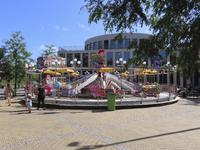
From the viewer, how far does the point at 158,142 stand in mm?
4391

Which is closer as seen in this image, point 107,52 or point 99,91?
point 99,91

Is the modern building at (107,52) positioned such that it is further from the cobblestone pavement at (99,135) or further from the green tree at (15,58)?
the cobblestone pavement at (99,135)

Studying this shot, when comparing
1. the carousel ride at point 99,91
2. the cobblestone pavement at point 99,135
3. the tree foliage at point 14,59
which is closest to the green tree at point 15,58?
the tree foliage at point 14,59

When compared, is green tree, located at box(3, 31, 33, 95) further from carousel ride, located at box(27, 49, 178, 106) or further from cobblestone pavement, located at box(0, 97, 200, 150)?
cobblestone pavement, located at box(0, 97, 200, 150)

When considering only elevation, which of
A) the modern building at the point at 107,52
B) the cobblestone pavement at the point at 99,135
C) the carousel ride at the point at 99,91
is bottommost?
the cobblestone pavement at the point at 99,135

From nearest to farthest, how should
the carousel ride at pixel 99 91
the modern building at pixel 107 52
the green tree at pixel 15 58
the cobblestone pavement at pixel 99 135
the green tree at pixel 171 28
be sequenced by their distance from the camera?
the green tree at pixel 171 28
the cobblestone pavement at pixel 99 135
the carousel ride at pixel 99 91
the green tree at pixel 15 58
the modern building at pixel 107 52

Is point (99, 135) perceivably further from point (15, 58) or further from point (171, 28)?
point (15, 58)

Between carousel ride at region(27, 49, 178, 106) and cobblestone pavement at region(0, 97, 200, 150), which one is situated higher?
carousel ride at region(27, 49, 178, 106)

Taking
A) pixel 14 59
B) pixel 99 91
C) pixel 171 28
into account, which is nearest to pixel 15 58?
pixel 14 59

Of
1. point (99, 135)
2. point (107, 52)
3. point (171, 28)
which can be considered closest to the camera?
point (171, 28)

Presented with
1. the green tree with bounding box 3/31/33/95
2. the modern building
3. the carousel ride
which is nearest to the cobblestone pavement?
the carousel ride

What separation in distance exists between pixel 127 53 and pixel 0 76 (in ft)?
87.7

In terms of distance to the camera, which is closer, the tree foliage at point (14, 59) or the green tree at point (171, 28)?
the green tree at point (171, 28)

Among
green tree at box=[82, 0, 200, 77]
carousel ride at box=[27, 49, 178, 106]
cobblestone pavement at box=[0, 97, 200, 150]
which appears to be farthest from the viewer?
carousel ride at box=[27, 49, 178, 106]
